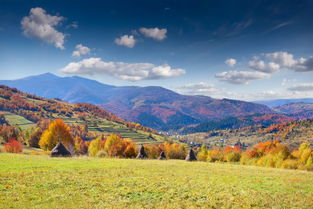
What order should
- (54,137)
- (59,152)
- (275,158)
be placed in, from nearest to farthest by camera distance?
(59,152) → (275,158) → (54,137)

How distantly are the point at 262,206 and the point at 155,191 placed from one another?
877 cm

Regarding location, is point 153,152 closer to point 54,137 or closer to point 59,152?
point 54,137

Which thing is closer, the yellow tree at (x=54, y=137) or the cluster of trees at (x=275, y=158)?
the cluster of trees at (x=275, y=158)

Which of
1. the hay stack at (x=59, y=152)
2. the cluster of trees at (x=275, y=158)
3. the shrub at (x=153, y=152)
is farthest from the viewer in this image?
the shrub at (x=153, y=152)

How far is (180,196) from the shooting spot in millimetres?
19500

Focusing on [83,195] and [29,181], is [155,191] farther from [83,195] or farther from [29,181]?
[29,181]

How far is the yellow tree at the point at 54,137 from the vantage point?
92938 mm

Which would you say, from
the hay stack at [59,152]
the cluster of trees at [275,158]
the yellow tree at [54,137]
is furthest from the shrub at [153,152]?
the hay stack at [59,152]

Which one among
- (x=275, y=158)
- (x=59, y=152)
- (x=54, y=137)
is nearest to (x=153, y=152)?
(x=54, y=137)

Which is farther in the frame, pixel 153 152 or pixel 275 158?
pixel 153 152

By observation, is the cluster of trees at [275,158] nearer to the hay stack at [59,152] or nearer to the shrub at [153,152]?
the shrub at [153,152]

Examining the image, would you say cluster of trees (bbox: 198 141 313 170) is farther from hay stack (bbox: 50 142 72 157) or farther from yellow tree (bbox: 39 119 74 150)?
yellow tree (bbox: 39 119 74 150)

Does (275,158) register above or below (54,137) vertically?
below

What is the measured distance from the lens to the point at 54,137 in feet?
309
